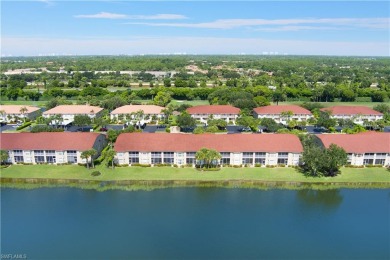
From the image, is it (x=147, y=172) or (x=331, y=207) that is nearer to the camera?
(x=331, y=207)

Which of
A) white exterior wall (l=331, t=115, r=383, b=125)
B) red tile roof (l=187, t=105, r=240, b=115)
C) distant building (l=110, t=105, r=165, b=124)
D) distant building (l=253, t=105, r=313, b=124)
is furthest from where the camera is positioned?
red tile roof (l=187, t=105, r=240, b=115)

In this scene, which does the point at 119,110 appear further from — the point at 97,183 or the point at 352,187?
the point at 352,187

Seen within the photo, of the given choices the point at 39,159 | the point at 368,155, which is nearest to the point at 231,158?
the point at 368,155

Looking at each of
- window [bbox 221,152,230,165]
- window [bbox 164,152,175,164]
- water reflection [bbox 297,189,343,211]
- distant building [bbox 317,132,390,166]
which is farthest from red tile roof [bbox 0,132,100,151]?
distant building [bbox 317,132,390,166]

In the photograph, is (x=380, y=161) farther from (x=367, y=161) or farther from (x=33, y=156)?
(x=33, y=156)

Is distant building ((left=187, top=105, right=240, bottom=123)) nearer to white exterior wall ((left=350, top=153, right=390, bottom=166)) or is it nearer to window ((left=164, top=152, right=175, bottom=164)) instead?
window ((left=164, top=152, right=175, bottom=164))

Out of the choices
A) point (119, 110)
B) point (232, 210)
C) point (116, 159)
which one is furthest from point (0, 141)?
point (232, 210)

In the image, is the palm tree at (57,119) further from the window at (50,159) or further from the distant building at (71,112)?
the window at (50,159)
